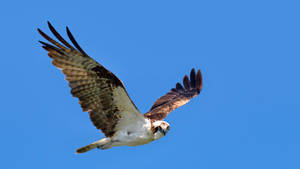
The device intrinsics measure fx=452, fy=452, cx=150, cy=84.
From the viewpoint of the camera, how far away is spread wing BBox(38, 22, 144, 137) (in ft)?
29.3

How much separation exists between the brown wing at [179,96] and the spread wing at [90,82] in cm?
268

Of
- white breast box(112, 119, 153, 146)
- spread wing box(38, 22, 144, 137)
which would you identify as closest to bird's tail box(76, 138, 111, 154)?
white breast box(112, 119, 153, 146)

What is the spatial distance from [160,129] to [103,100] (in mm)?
1394

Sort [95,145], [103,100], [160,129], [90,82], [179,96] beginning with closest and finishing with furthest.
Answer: [90,82]
[103,100]
[160,129]
[95,145]
[179,96]

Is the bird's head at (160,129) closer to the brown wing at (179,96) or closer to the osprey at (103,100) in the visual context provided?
the osprey at (103,100)

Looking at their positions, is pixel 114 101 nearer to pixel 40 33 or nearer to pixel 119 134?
pixel 119 134

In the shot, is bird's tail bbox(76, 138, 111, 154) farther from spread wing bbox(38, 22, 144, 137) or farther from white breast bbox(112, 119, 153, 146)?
spread wing bbox(38, 22, 144, 137)

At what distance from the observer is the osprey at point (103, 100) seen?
8.96 meters

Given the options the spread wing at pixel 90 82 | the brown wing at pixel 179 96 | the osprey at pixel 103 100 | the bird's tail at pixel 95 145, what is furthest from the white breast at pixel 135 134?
the brown wing at pixel 179 96

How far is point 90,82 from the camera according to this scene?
9164 millimetres

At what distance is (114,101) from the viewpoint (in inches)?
370

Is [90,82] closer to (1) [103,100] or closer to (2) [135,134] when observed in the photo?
(1) [103,100]

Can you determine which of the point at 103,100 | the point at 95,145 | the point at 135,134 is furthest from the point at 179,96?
the point at 103,100

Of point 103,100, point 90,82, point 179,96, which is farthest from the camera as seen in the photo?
point 179,96
